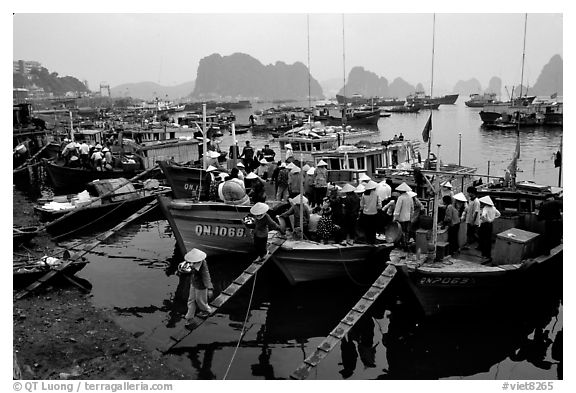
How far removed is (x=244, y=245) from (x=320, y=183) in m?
3.30

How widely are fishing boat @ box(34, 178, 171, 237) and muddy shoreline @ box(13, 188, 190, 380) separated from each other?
6585 millimetres

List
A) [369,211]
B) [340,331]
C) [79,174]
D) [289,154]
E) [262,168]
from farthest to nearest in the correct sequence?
[79,174] → [289,154] → [262,168] → [369,211] → [340,331]

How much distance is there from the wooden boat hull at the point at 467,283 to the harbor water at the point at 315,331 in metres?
0.36

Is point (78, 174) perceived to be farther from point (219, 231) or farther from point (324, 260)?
point (324, 260)

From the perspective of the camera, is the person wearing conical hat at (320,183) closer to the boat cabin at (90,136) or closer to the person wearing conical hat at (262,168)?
the person wearing conical hat at (262,168)

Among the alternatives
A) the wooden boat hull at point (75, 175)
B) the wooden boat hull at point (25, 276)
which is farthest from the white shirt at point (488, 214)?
the wooden boat hull at point (75, 175)

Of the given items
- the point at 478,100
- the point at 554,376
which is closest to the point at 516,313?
the point at 554,376

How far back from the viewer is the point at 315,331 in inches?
448

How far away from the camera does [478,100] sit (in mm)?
124500

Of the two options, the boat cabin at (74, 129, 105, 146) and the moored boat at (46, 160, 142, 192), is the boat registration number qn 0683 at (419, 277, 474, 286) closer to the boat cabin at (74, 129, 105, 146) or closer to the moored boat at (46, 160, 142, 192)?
the moored boat at (46, 160, 142, 192)

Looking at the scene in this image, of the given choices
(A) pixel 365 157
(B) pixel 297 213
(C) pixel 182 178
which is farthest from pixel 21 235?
(A) pixel 365 157

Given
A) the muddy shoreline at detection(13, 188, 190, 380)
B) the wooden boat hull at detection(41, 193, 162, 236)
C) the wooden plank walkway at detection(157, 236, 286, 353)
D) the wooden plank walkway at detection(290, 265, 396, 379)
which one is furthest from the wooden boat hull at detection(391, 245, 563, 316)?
the wooden boat hull at detection(41, 193, 162, 236)

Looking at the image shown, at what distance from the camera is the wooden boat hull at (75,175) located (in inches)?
1035

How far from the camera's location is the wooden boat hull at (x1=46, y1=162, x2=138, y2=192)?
1035 inches
